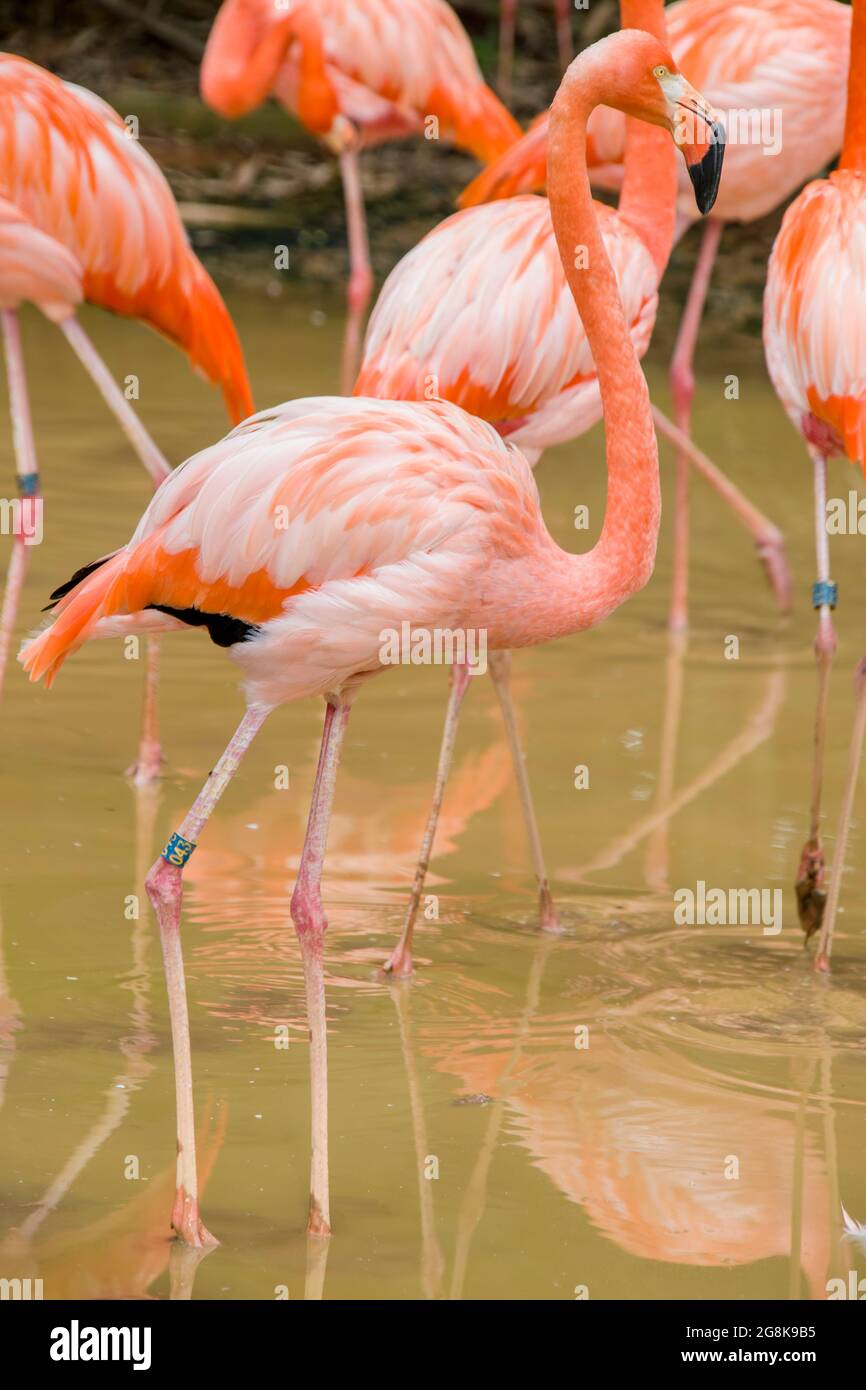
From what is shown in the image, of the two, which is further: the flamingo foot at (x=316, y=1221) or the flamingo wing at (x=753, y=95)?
the flamingo wing at (x=753, y=95)

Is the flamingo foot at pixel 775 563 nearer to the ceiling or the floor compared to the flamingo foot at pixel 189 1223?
nearer to the ceiling

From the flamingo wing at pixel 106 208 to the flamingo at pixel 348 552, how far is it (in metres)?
1.83

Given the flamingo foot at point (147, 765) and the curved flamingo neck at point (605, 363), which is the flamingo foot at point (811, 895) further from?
the flamingo foot at point (147, 765)

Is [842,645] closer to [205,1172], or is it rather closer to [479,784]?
[479,784]

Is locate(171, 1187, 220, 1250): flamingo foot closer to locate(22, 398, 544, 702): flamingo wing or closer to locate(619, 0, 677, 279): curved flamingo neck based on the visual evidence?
locate(22, 398, 544, 702): flamingo wing

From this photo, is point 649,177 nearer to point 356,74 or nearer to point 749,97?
point 749,97

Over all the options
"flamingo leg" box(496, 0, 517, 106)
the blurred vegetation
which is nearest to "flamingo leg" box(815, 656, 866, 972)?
the blurred vegetation

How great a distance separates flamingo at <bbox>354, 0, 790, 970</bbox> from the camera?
14.9ft

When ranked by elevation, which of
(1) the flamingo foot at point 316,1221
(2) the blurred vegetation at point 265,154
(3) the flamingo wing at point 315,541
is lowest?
(1) the flamingo foot at point 316,1221

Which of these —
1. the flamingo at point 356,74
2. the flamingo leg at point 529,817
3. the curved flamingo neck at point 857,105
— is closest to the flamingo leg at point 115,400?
the flamingo leg at point 529,817

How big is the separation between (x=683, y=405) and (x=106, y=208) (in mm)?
2487

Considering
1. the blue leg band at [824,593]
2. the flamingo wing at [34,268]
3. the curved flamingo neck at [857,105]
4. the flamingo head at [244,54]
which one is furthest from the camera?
the flamingo head at [244,54]

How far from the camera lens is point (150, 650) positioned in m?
5.19

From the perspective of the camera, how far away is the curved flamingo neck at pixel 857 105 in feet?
15.6
